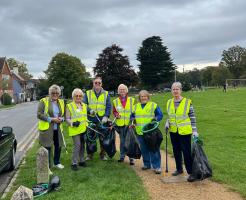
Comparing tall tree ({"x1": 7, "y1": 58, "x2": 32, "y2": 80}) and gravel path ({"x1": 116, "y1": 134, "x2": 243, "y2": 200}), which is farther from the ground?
tall tree ({"x1": 7, "y1": 58, "x2": 32, "y2": 80})

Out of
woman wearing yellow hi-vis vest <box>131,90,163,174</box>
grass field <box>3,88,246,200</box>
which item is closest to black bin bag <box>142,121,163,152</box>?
woman wearing yellow hi-vis vest <box>131,90,163,174</box>

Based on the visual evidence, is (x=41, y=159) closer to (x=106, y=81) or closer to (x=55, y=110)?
(x=55, y=110)

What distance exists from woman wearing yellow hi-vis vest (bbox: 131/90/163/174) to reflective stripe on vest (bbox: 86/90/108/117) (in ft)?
3.66

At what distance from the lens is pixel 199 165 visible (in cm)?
743

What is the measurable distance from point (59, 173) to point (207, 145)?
204 inches

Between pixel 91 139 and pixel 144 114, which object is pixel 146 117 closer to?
pixel 144 114

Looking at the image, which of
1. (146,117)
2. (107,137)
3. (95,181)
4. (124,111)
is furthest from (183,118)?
(107,137)

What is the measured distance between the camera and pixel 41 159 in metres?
7.69

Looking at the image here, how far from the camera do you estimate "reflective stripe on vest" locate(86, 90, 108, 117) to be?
971 centimetres

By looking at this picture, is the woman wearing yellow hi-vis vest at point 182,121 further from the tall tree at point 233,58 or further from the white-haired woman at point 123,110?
the tall tree at point 233,58

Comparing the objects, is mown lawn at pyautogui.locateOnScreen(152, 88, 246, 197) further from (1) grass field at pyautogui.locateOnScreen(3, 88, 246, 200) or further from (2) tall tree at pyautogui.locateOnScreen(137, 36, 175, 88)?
(2) tall tree at pyautogui.locateOnScreen(137, 36, 175, 88)

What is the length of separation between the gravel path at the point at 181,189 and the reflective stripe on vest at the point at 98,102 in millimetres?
2084

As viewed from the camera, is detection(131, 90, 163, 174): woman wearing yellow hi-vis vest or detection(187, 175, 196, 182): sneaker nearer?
detection(187, 175, 196, 182): sneaker

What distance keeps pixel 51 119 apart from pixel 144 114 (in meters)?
2.00
